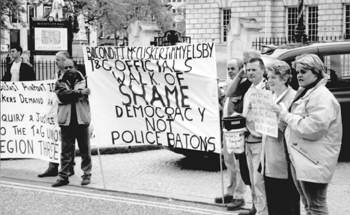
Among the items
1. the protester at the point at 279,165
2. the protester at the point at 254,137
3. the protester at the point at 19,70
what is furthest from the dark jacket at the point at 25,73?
the protester at the point at 279,165

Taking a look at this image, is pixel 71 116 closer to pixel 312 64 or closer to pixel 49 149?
pixel 49 149

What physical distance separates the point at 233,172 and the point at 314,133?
2.84m

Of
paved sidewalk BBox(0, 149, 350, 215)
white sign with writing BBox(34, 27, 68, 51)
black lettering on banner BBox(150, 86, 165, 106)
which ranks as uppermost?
white sign with writing BBox(34, 27, 68, 51)

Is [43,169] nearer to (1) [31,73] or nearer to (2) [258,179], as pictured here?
(1) [31,73]

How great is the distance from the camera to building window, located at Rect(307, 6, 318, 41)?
42.8 meters

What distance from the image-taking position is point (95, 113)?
32.2 feet

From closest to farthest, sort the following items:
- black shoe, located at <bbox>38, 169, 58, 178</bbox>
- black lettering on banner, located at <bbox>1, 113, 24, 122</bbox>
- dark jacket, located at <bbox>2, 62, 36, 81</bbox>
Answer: black shoe, located at <bbox>38, 169, 58, 178</bbox>, black lettering on banner, located at <bbox>1, 113, 24, 122</bbox>, dark jacket, located at <bbox>2, 62, 36, 81</bbox>

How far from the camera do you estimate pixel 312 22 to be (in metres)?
43.4

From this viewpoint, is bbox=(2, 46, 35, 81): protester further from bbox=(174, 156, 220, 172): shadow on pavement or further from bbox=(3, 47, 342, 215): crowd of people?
bbox=(3, 47, 342, 215): crowd of people

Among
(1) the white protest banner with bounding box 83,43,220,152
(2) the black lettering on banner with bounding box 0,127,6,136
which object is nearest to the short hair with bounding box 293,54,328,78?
(1) the white protest banner with bounding box 83,43,220,152

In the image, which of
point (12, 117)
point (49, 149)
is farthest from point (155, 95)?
point (12, 117)

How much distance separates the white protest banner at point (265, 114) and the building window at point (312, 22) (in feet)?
121

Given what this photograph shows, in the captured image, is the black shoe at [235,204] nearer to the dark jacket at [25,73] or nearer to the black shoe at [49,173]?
the black shoe at [49,173]

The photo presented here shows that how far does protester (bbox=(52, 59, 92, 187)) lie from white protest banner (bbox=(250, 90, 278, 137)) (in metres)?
3.90
